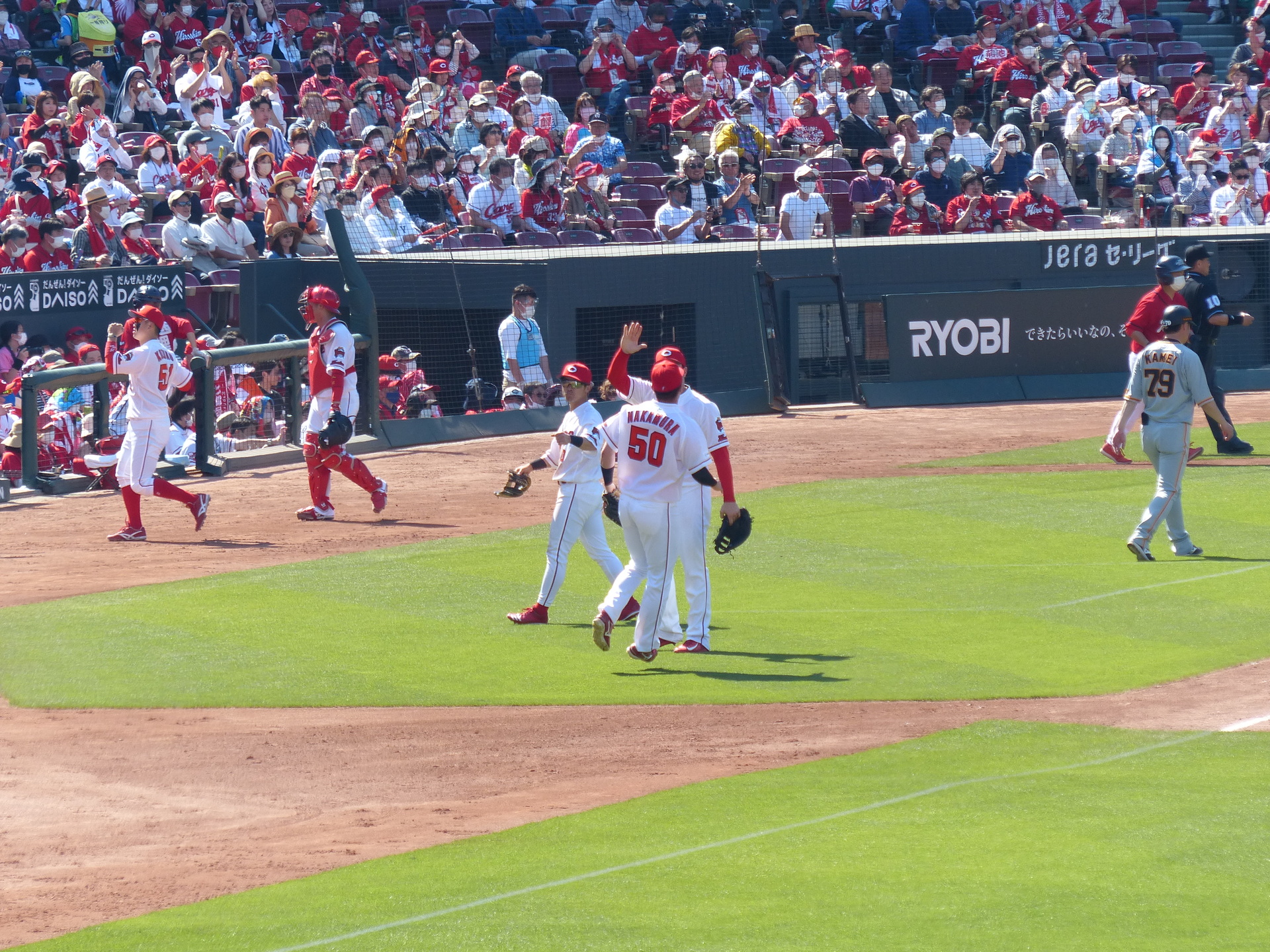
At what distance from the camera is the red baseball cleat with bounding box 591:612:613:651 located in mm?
9328

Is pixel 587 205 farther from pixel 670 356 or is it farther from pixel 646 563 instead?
pixel 646 563

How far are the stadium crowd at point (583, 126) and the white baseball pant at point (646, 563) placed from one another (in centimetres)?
1106

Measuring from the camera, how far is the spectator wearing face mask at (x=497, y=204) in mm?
22094

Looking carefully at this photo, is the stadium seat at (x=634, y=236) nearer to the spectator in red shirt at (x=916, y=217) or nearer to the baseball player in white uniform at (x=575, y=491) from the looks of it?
the spectator in red shirt at (x=916, y=217)

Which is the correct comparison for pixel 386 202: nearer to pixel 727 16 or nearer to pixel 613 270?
pixel 613 270

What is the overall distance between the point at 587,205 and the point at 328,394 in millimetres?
8944

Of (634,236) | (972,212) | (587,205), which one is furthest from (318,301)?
(972,212)

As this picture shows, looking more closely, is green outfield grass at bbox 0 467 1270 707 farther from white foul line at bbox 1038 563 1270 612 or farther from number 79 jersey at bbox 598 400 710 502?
number 79 jersey at bbox 598 400 710 502

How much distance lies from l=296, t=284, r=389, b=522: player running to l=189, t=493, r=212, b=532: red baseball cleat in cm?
97

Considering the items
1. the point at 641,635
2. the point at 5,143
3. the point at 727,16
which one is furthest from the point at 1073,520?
the point at 727,16

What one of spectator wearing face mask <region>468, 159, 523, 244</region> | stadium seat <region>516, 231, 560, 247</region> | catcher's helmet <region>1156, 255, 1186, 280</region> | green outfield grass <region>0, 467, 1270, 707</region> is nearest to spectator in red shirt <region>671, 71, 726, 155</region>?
spectator wearing face mask <region>468, 159, 523, 244</region>

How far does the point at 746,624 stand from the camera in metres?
11.0

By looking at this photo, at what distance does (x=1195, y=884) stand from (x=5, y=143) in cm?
1876

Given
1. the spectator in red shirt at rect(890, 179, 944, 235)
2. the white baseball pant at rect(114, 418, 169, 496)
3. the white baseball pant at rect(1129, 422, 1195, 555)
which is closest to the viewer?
the white baseball pant at rect(1129, 422, 1195, 555)
